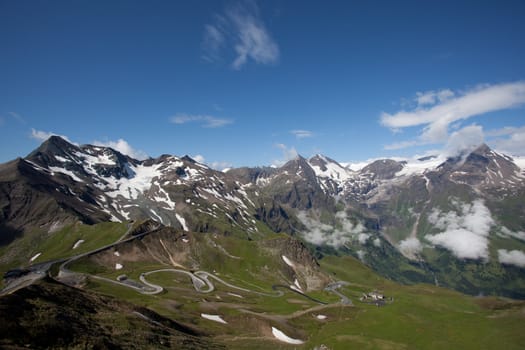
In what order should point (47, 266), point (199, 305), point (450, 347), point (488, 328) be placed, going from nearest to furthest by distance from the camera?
point (450, 347) → point (488, 328) → point (199, 305) → point (47, 266)

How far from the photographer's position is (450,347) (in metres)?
61.2

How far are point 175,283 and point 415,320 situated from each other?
120 m

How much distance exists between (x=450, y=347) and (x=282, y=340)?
39.5 meters

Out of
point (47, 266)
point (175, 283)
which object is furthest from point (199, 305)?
point (47, 266)

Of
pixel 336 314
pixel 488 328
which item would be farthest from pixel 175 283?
pixel 488 328

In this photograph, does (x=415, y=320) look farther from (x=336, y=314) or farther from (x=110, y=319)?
(x=110, y=319)

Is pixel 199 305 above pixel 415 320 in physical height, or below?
below

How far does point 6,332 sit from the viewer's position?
33250mm

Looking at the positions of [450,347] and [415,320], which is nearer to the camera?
[450,347]

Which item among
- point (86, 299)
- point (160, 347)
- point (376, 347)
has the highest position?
point (86, 299)

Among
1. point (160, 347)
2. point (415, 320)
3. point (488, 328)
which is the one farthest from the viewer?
point (415, 320)

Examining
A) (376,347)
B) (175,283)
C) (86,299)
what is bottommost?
(175,283)

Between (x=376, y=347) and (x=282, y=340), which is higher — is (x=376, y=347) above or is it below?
above

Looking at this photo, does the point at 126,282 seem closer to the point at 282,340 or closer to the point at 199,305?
the point at 199,305
